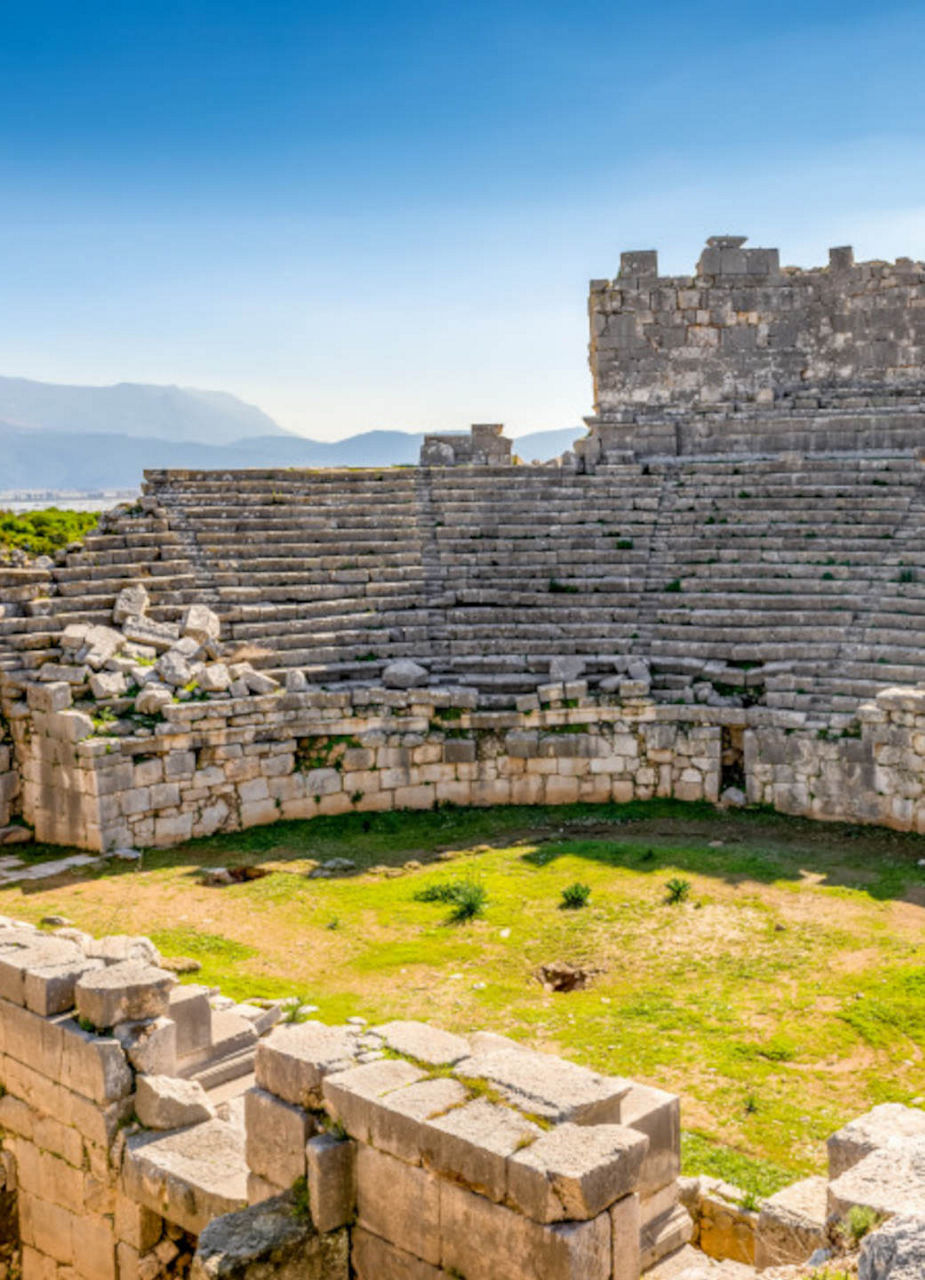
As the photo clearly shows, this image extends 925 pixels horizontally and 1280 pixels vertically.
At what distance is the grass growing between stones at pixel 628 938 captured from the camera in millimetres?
8664

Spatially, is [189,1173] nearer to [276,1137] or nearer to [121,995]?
[276,1137]

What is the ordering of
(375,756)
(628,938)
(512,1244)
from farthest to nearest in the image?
(375,756) < (628,938) < (512,1244)

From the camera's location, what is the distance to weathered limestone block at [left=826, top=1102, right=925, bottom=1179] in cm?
557

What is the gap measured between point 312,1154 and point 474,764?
1025 cm

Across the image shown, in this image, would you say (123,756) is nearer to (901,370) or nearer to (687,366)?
(687,366)

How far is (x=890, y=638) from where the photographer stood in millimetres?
15383

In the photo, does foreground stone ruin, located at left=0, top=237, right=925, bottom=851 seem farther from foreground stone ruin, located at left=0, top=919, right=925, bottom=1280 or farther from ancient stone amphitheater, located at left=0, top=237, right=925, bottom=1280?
foreground stone ruin, located at left=0, top=919, right=925, bottom=1280

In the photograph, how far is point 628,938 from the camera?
1123cm

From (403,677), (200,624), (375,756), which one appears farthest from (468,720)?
(200,624)

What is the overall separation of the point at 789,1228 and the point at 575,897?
6155 mm

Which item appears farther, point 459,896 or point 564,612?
point 564,612

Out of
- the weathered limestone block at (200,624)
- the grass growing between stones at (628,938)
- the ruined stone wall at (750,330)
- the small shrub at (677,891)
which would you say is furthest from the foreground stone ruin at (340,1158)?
the ruined stone wall at (750,330)

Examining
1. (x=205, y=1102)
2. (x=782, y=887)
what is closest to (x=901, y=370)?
(x=782, y=887)

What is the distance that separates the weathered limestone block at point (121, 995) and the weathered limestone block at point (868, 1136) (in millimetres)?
3953
